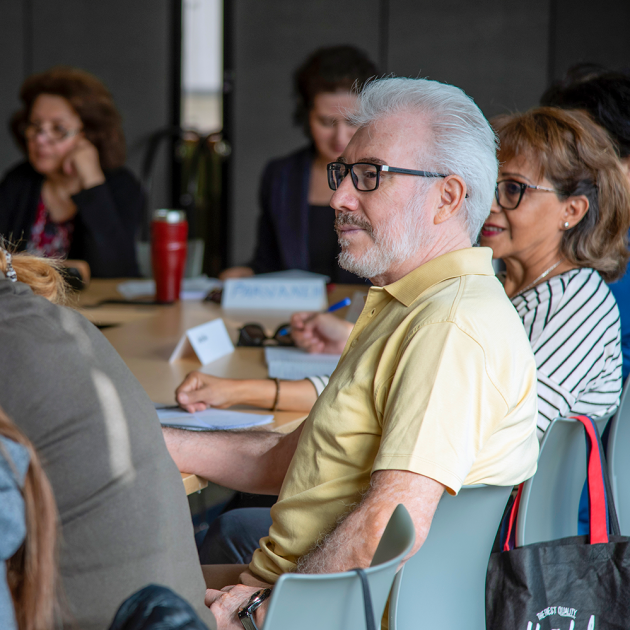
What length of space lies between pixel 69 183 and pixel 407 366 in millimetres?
2999

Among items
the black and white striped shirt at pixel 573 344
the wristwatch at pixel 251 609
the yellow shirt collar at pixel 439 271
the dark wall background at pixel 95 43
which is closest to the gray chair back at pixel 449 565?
the wristwatch at pixel 251 609

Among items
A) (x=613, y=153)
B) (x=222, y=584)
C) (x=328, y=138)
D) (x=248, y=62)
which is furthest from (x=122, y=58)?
(x=222, y=584)

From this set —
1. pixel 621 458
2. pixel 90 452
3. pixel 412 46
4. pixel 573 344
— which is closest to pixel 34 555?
pixel 90 452

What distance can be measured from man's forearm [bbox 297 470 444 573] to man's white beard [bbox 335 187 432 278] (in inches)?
15.0

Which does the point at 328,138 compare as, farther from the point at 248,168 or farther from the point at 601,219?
the point at 248,168

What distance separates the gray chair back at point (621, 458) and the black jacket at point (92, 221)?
8.37 ft

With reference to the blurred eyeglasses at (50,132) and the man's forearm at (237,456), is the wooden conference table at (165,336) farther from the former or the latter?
the blurred eyeglasses at (50,132)

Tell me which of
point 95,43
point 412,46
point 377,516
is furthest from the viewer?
point 95,43

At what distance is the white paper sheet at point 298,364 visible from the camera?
1733mm

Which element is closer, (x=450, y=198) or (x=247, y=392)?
(x=450, y=198)

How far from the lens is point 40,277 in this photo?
3.05ft

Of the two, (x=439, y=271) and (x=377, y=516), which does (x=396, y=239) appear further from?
(x=377, y=516)

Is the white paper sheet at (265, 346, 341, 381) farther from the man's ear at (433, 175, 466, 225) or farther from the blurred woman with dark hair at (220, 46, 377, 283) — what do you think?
the blurred woman with dark hair at (220, 46, 377, 283)

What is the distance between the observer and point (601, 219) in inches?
64.7
